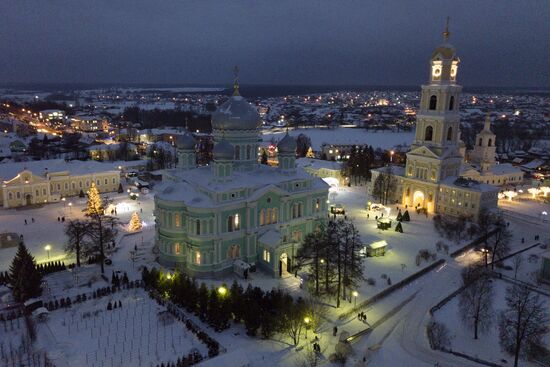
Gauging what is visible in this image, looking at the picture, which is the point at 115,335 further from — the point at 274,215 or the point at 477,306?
the point at 477,306

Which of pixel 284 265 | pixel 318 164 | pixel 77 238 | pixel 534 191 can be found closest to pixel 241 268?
pixel 284 265

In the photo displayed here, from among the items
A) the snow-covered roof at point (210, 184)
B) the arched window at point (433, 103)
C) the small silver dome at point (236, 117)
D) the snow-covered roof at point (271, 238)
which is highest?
the arched window at point (433, 103)

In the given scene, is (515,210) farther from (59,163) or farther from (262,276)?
(59,163)

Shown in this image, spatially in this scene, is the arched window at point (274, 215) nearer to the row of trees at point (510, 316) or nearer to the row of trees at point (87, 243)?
the row of trees at point (87, 243)

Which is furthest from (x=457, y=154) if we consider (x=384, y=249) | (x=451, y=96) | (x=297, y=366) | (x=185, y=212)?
(x=297, y=366)

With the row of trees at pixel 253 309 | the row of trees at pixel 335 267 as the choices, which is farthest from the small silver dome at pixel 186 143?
the row of trees at pixel 335 267

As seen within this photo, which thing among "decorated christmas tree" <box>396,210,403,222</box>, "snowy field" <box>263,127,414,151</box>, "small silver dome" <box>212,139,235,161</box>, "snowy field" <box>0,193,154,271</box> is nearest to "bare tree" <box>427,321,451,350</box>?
"small silver dome" <box>212,139,235,161</box>
